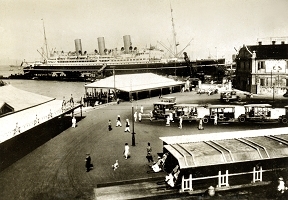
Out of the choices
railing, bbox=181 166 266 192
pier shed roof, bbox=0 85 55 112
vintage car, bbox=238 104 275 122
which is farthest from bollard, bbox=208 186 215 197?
vintage car, bbox=238 104 275 122

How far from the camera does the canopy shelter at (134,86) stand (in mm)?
47237

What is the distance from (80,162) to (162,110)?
16296mm

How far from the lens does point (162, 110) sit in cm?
3372

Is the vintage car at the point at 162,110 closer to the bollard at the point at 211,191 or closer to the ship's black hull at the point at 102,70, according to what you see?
the bollard at the point at 211,191

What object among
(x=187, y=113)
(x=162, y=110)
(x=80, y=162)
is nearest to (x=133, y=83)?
(x=162, y=110)

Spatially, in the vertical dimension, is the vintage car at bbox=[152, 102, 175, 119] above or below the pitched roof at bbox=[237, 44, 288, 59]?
below

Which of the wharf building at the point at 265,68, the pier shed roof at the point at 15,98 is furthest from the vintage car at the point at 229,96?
the pier shed roof at the point at 15,98

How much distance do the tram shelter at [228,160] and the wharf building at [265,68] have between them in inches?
1324

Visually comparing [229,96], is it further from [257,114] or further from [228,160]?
[228,160]

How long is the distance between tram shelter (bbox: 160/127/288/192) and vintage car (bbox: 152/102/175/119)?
16.3 m

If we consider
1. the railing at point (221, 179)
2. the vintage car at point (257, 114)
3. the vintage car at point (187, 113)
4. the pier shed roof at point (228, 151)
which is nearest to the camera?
the pier shed roof at point (228, 151)

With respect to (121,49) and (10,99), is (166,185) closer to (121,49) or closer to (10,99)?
(10,99)

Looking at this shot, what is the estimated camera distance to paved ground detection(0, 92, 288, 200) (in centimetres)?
1488

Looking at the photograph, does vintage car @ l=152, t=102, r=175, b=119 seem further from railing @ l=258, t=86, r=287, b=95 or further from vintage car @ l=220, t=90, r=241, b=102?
railing @ l=258, t=86, r=287, b=95
